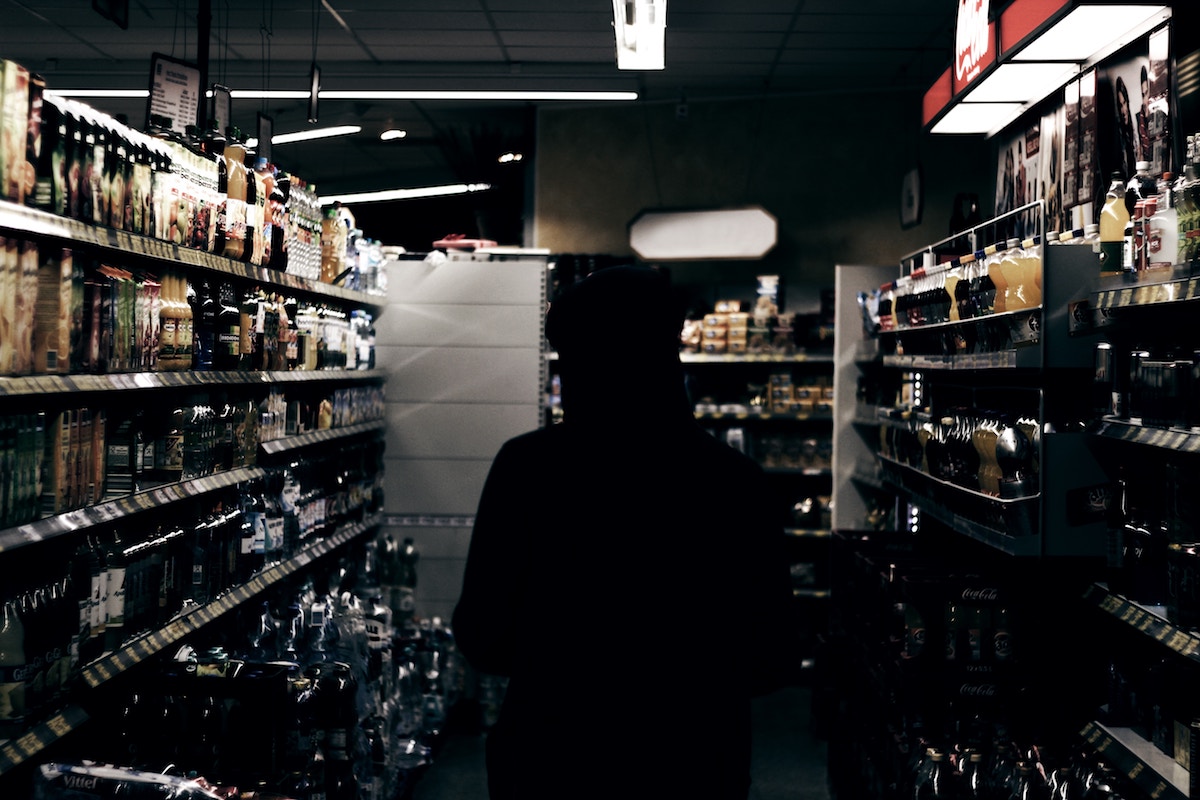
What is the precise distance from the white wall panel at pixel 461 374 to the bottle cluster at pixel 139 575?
3.67 ft

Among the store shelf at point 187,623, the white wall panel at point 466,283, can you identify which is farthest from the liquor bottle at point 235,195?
the white wall panel at point 466,283

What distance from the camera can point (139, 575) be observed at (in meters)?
3.30

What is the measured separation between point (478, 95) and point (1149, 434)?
286 inches

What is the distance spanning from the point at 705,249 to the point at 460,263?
2912 millimetres

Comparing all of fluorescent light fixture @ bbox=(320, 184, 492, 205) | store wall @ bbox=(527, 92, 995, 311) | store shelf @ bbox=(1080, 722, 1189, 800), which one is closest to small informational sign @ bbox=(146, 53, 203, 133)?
store shelf @ bbox=(1080, 722, 1189, 800)

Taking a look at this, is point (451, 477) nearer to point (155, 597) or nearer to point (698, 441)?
point (155, 597)

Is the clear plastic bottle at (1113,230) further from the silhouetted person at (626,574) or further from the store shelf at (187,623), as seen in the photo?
the store shelf at (187,623)

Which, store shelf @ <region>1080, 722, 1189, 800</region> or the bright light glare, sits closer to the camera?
store shelf @ <region>1080, 722, 1189, 800</region>

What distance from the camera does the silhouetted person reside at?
1.98m

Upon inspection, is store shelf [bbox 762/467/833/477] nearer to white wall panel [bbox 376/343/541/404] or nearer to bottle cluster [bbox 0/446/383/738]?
white wall panel [bbox 376/343/541/404]

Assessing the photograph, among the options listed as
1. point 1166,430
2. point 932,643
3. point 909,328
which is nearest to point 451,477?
point 909,328

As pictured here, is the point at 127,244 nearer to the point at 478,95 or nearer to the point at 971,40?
the point at 971,40

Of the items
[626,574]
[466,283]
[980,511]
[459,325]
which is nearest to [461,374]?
[459,325]

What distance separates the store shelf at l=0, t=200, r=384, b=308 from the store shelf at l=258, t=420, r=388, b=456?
2.07 feet
